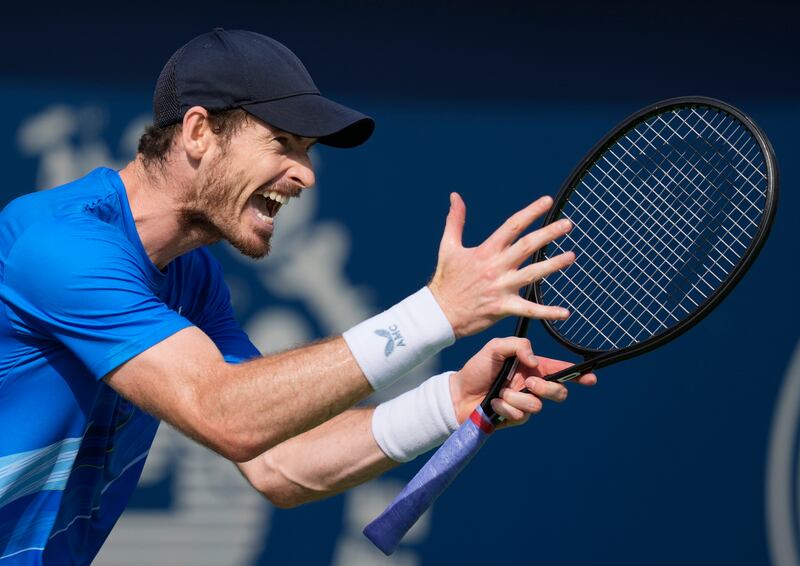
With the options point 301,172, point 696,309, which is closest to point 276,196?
point 301,172

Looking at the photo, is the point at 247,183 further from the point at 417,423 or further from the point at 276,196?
the point at 417,423

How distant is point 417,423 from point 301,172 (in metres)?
0.56

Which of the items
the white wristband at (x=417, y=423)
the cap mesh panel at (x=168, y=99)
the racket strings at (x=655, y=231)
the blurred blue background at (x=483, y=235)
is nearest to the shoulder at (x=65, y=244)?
the cap mesh panel at (x=168, y=99)

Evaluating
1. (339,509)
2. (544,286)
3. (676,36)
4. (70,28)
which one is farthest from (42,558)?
(676,36)

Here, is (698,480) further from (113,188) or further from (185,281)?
(113,188)

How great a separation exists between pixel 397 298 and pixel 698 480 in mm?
1131

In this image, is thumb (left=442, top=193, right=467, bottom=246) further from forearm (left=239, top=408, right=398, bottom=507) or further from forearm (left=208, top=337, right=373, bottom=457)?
forearm (left=239, top=408, right=398, bottom=507)

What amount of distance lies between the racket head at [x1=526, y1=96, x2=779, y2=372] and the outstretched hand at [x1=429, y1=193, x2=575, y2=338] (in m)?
0.40

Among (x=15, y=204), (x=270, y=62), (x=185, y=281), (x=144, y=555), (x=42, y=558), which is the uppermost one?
(x=270, y=62)

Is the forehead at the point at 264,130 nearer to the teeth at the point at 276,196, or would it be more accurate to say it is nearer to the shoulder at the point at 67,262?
the teeth at the point at 276,196

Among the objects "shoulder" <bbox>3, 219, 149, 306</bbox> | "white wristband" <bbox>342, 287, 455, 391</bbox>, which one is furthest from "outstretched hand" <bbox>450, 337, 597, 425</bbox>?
"shoulder" <bbox>3, 219, 149, 306</bbox>

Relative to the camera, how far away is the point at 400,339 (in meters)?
2.05

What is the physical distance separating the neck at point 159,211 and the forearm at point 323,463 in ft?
1.66

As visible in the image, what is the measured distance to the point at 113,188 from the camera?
2330mm
